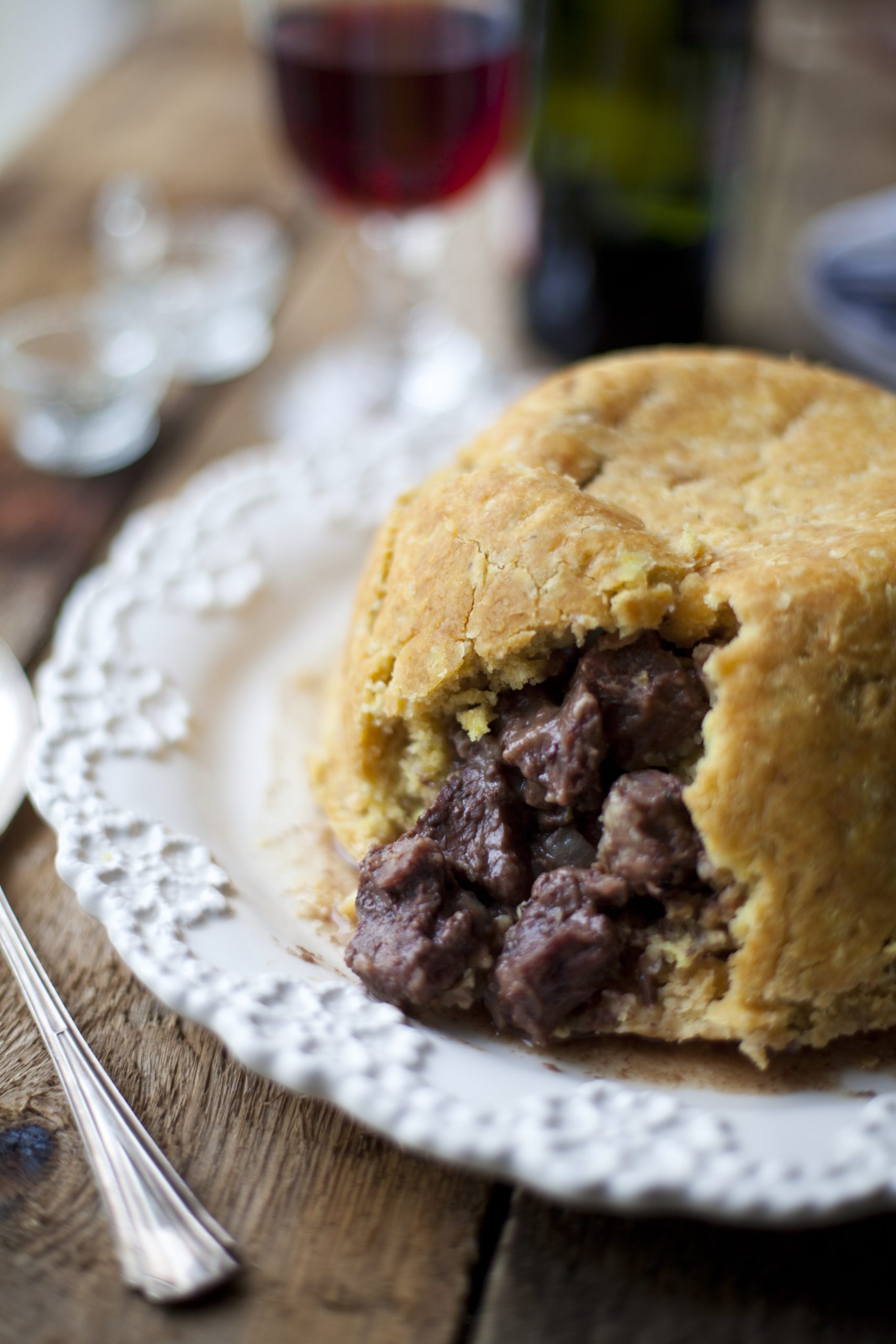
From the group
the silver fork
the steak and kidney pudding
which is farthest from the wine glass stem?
the silver fork

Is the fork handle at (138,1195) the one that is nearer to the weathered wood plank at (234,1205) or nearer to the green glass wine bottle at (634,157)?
the weathered wood plank at (234,1205)

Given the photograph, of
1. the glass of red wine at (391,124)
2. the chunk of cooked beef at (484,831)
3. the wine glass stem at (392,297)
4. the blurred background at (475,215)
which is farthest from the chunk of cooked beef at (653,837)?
the wine glass stem at (392,297)

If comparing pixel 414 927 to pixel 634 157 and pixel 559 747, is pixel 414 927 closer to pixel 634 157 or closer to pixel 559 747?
pixel 559 747

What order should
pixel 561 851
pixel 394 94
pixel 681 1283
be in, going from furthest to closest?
pixel 394 94
pixel 561 851
pixel 681 1283

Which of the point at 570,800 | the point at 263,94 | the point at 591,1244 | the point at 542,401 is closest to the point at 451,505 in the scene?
the point at 542,401

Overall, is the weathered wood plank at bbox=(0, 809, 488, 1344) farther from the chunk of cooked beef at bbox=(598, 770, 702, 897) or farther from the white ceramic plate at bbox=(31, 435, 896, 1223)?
the chunk of cooked beef at bbox=(598, 770, 702, 897)

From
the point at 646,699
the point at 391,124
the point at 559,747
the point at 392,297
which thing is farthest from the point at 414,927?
the point at 392,297
